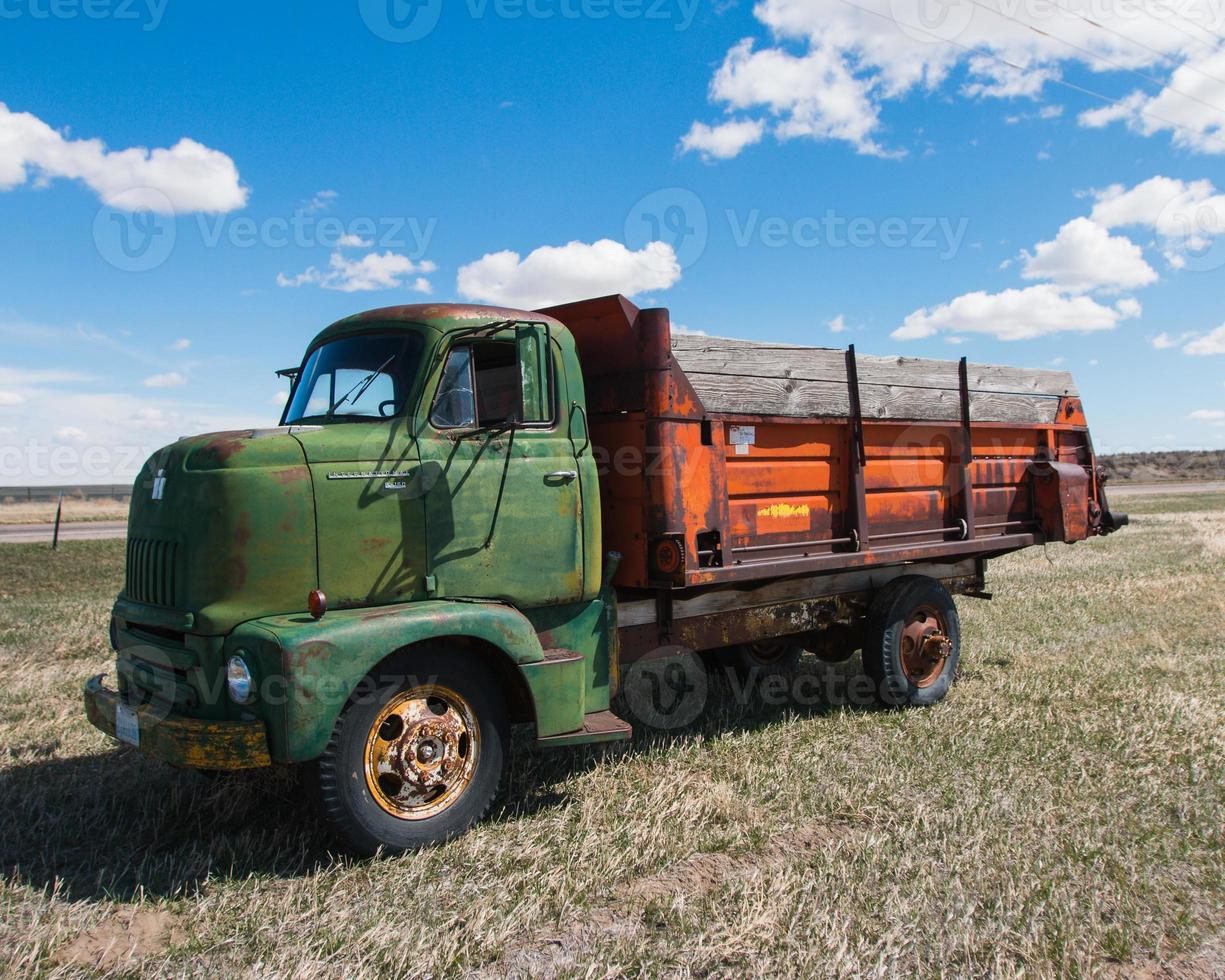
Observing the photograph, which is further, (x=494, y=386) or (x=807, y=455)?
(x=807, y=455)

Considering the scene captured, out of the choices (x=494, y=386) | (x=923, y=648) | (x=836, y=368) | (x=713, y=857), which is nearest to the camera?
(x=713, y=857)

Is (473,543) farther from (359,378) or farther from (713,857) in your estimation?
(713,857)

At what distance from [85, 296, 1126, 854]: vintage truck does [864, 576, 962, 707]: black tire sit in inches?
1.4

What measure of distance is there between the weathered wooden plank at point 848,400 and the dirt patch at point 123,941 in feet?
11.8

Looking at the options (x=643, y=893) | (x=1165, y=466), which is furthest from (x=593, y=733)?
(x=1165, y=466)

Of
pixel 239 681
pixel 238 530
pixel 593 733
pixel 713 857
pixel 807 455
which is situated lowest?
pixel 713 857

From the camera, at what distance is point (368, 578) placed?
4.49 m

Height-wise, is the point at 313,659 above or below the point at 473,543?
below

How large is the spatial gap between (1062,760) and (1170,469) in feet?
231

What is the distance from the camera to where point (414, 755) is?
446 cm

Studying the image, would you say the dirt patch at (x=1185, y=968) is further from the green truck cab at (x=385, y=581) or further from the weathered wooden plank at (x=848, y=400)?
the weathered wooden plank at (x=848, y=400)

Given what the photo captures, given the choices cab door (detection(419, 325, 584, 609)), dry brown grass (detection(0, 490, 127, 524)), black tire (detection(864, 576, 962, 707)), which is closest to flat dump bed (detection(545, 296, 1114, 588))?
black tire (detection(864, 576, 962, 707))

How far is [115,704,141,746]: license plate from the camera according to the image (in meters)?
4.29

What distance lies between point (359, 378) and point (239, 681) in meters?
1.64
